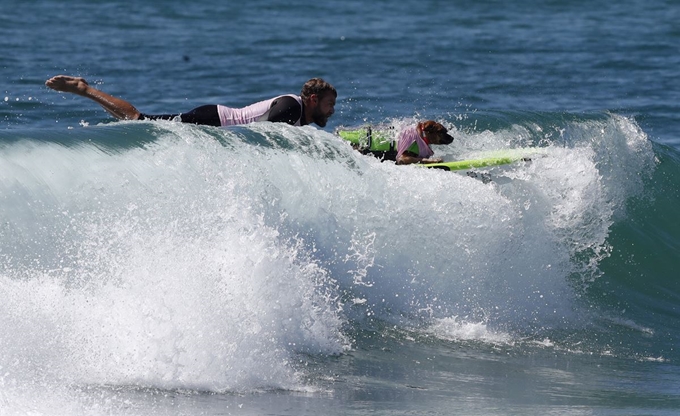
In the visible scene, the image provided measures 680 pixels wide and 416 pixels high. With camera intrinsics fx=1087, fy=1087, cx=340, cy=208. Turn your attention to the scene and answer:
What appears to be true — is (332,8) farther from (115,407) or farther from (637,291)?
(115,407)

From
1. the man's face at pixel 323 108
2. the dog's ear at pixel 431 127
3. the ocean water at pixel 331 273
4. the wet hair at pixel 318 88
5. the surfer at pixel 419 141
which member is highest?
the wet hair at pixel 318 88

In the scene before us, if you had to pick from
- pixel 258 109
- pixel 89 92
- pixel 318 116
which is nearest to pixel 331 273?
pixel 318 116

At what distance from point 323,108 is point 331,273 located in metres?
1.70

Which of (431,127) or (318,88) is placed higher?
(318,88)

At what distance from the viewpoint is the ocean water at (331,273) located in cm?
695

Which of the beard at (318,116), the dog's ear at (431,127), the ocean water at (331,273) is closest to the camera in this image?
the ocean water at (331,273)

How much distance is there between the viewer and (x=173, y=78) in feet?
64.7

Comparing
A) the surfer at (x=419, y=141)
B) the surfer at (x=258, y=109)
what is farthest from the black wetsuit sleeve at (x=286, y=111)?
the surfer at (x=419, y=141)

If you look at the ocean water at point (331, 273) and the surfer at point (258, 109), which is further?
the surfer at point (258, 109)

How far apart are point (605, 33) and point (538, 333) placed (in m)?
18.6

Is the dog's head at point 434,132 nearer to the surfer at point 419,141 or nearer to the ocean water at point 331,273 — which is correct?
the surfer at point 419,141

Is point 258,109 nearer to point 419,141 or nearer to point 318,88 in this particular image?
point 318,88

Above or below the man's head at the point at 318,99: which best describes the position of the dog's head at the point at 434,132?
below

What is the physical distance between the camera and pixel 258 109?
9.93m
